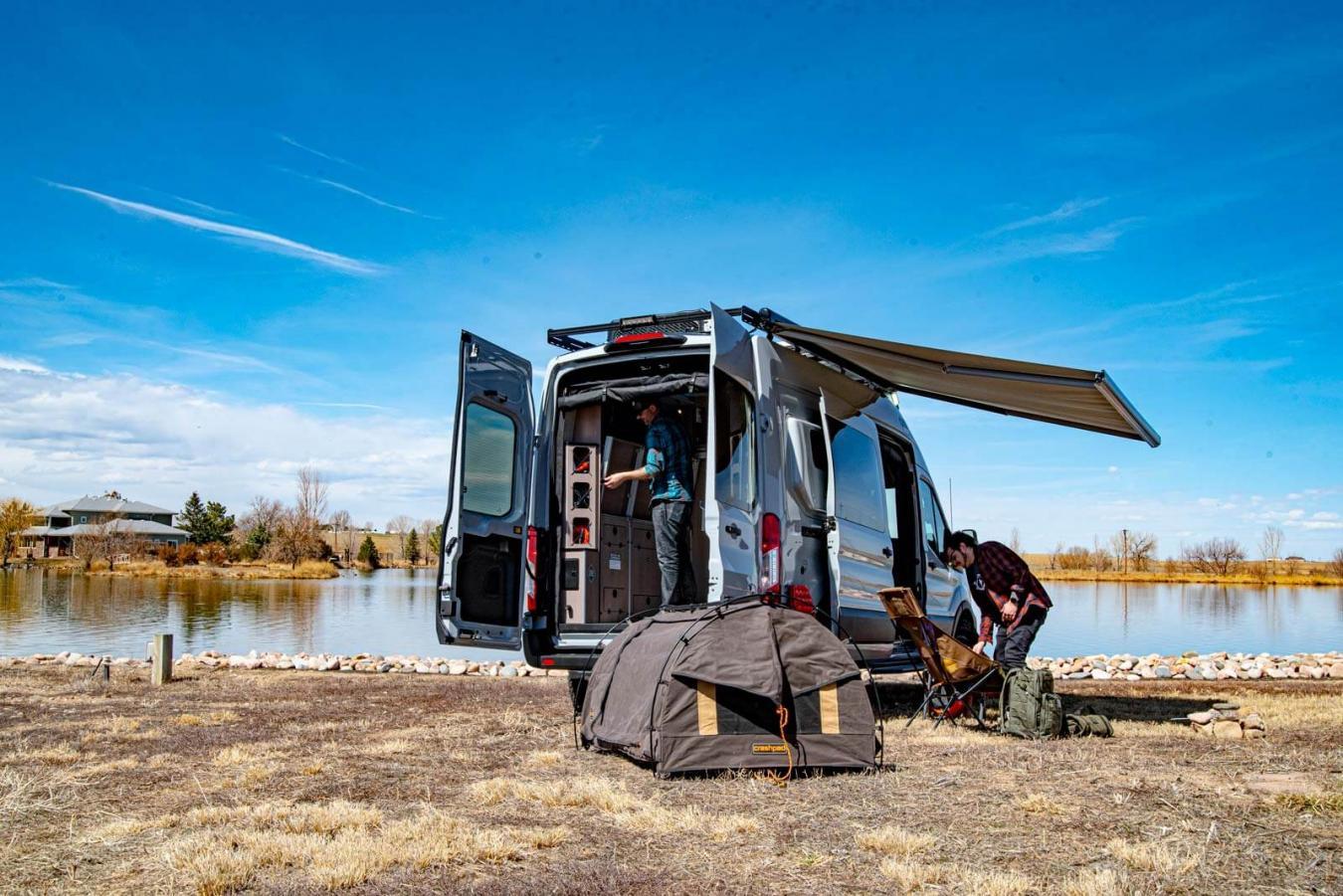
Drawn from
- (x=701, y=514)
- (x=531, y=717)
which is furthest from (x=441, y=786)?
(x=701, y=514)

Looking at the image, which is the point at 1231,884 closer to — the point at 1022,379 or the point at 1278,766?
the point at 1278,766

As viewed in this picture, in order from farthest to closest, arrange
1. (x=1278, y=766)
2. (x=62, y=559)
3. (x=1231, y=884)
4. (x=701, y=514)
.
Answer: (x=62, y=559), (x=701, y=514), (x=1278, y=766), (x=1231, y=884)

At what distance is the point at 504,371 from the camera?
294 inches

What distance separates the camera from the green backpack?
249 inches

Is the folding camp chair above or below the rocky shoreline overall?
above

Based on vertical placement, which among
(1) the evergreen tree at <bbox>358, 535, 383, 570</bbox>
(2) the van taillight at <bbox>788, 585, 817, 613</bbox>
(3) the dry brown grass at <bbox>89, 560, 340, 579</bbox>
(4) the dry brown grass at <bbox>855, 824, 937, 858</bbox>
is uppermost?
(2) the van taillight at <bbox>788, 585, 817, 613</bbox>

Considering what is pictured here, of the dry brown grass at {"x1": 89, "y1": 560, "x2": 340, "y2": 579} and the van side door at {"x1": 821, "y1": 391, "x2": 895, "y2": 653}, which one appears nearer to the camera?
the van side door at {"x1": 821, "y1": 391, "x2": 895, "y2": 653}

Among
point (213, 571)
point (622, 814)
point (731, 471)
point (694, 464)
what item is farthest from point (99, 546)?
point (622, 814)

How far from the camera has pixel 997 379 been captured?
7.07 meters

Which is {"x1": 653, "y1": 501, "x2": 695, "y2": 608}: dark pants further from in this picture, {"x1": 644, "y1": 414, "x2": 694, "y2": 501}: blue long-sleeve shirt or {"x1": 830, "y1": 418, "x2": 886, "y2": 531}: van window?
{"x1": 830, "y1": 418, "x2": 886, "y2": 531}: van window

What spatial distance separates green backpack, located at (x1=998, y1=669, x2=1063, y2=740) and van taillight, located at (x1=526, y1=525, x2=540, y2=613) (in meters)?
3.28

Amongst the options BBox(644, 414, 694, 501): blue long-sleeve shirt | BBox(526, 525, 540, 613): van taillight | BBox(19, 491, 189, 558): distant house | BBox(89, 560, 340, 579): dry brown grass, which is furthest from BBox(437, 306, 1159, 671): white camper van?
BBox(19, 491, 189, 558): distant house

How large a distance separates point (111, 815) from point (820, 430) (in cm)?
520

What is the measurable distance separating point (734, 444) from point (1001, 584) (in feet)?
7.42
